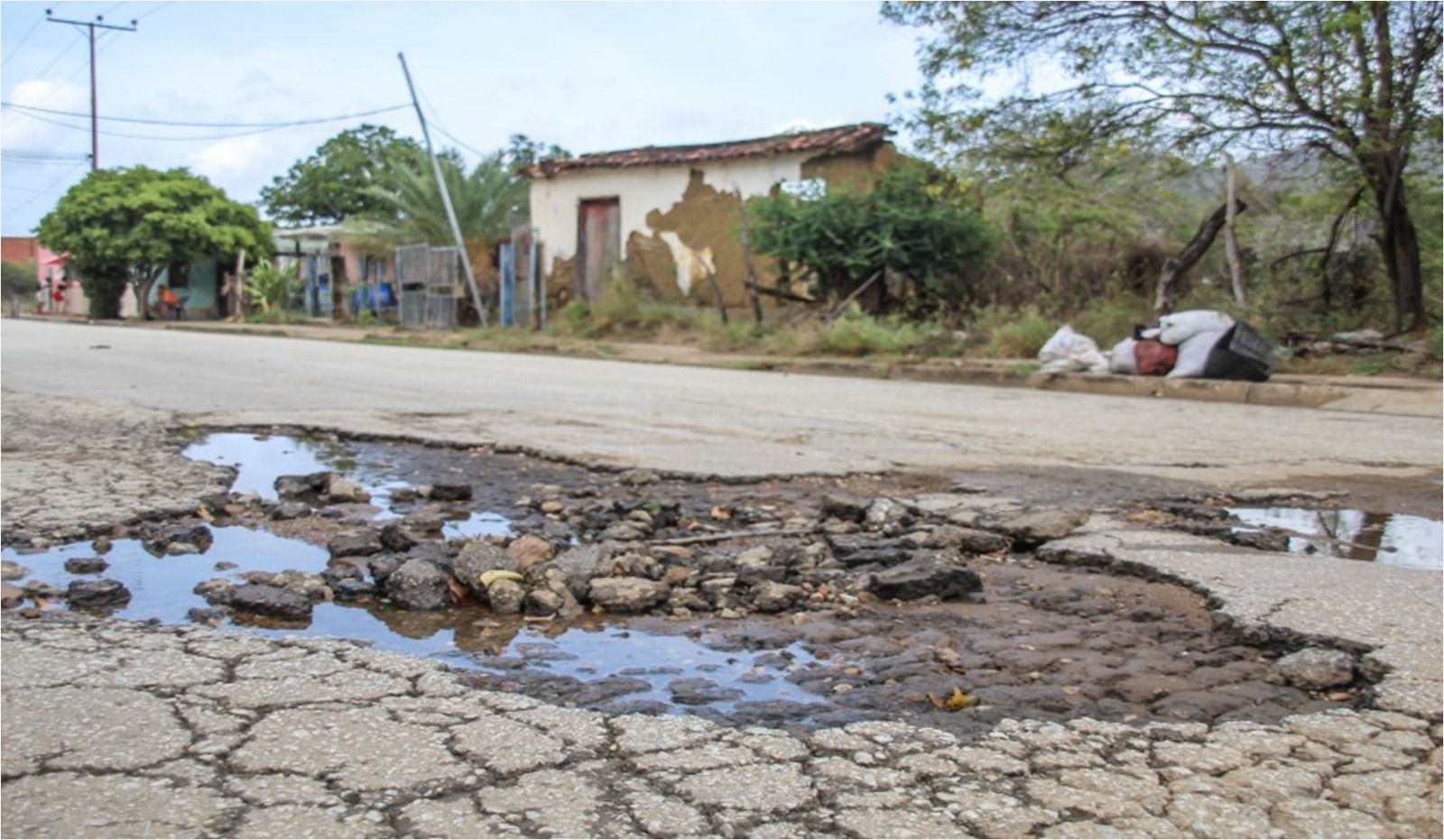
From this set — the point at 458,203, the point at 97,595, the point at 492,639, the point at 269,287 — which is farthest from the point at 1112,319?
the point at 269,287

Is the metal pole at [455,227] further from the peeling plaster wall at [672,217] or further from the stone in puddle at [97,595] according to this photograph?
the stone in puddle at [97,595]

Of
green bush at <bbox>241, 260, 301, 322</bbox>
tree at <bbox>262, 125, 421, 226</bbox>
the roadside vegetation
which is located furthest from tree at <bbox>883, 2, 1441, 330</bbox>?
tree at <bbox>262, 125, 421, 226</bbox>

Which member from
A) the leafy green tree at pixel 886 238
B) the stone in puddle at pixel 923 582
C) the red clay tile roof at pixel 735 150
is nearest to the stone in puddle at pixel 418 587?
the stone in puddle at pixel 923 582

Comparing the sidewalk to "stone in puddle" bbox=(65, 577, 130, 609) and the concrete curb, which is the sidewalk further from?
"stone in puddle" bbox=(65, 577, 130, 609)

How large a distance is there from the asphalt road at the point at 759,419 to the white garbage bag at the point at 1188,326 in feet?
4.87

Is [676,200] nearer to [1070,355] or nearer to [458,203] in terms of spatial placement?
[458,203]

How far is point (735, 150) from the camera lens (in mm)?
20734

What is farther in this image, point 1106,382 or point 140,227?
point 140,227

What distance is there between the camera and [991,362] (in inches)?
514

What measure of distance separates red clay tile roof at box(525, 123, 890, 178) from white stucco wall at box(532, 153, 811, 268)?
16 centimetres

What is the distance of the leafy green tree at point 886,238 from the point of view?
53.9 feet

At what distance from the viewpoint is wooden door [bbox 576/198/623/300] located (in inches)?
894

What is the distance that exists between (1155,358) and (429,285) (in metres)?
16.9

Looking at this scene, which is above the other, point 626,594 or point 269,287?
point 269,287
